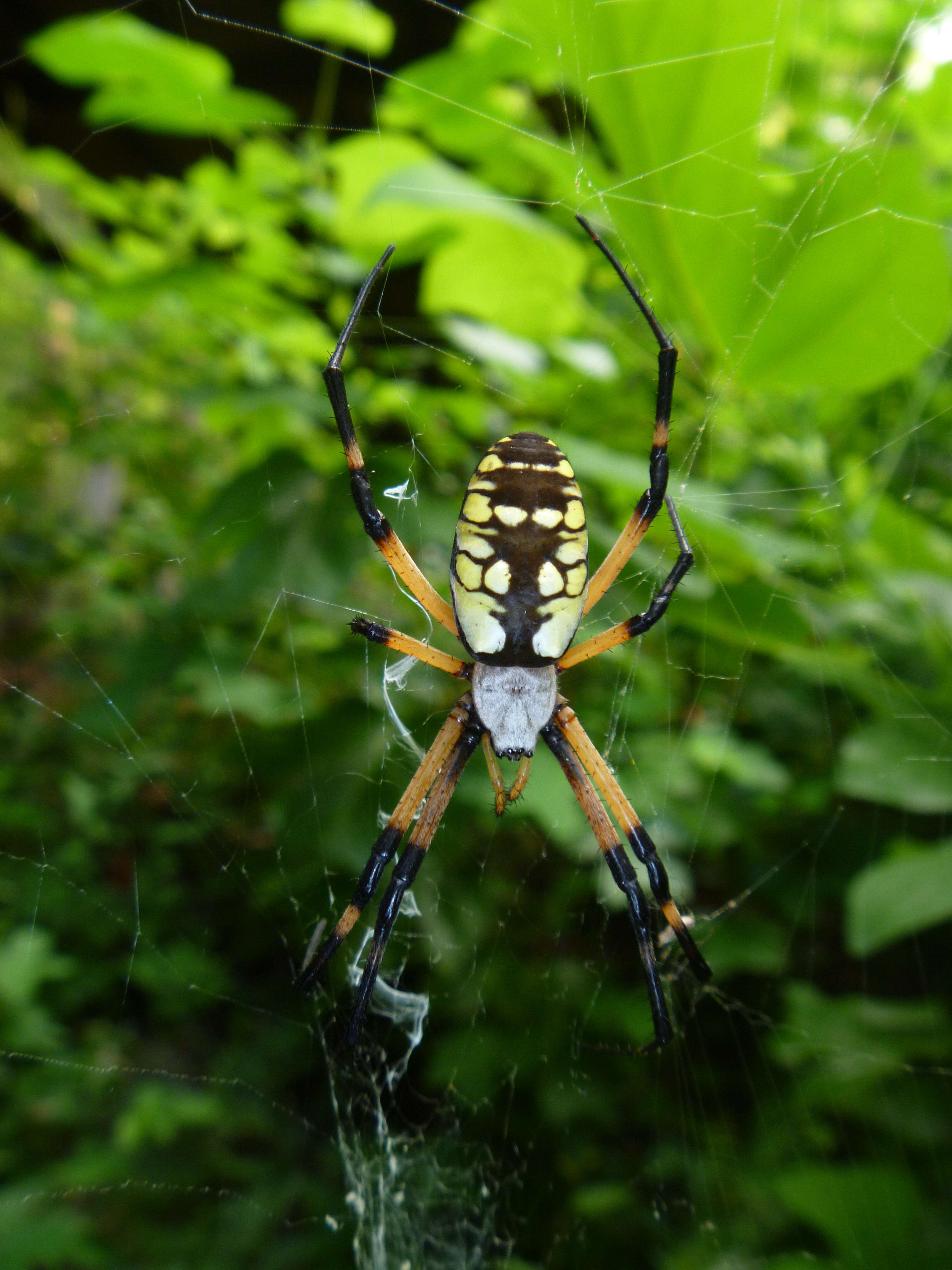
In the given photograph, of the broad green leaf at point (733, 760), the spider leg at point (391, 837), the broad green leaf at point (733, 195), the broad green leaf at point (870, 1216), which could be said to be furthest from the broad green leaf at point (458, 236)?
the broad green leaf at point (870, 1216)

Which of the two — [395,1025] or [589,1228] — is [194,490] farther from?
[589,1228]

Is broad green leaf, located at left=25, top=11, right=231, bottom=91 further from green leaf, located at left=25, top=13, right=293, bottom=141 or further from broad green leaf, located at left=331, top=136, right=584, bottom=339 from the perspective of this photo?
broad green leaf, located at left=331, top=136, right=584, bottom=339

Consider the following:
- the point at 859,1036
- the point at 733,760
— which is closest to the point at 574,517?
the point at 733,760

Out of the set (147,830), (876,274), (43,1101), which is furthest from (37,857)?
(876,274)

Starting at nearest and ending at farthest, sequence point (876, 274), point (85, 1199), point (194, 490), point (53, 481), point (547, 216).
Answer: point (876, 274) < point (547, 216) < point (85, 1199) < point (194, 490) < point (53, 481)

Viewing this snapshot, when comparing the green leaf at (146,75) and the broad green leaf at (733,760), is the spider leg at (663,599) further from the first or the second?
the green leaf at (146,75)

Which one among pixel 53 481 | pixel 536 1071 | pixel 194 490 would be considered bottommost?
pixel 536 1071

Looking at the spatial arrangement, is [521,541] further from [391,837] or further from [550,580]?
[391,837]
